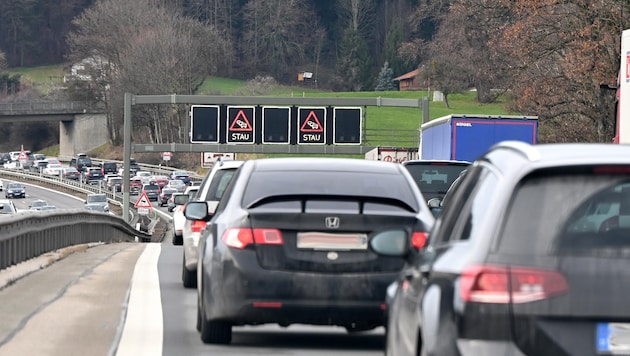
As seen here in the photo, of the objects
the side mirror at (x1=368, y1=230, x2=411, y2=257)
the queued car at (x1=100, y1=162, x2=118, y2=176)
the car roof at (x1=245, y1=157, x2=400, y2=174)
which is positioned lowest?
the queued car at (x1=100, y1=162, x2=118, y2=176)

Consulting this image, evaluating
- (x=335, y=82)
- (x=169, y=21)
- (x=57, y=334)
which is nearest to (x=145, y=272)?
(x=57, y=334)

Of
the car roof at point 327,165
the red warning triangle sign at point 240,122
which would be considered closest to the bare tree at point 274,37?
the red warning triangle sign at point 240,122

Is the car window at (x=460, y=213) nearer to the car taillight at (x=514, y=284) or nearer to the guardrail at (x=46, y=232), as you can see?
the car taillight at (x=514, y=284)

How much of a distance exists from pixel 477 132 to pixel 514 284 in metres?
29.2

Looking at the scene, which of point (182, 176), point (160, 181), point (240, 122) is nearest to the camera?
point (240, 122)

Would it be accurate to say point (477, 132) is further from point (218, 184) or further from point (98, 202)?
point (98, 202)

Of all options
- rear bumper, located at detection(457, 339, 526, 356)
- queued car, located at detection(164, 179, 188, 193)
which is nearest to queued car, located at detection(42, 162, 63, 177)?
queued car, located at detection(164, 179, 188, 193)

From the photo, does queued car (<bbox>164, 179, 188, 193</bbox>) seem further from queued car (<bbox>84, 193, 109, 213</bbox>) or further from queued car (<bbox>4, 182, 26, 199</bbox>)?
queued car (<bbox>4, 182, 26, 199</bbox>)

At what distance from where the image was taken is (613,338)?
5.33 metres

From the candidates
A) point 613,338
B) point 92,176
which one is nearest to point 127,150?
point 92,176

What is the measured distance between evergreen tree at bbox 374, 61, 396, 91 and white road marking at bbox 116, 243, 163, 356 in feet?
556

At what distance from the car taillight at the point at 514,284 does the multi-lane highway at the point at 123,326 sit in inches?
206

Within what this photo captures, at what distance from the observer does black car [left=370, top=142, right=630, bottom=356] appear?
210 inches

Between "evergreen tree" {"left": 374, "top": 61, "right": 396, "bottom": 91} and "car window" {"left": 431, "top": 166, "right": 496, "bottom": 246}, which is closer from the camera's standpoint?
"car window" {"left": 431, "top": 166, "right": 496, "bottom": 246}
